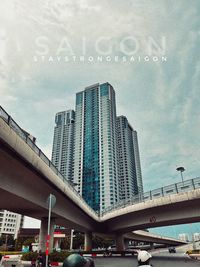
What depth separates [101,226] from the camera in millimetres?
42781

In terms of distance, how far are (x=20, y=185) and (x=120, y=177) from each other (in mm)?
170898

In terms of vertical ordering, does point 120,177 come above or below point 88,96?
below

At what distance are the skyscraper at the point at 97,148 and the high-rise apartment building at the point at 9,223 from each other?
50.2 m

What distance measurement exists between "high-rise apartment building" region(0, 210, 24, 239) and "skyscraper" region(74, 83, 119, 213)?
50.2 m

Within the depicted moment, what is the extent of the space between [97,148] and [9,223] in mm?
77161

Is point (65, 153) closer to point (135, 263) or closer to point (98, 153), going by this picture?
point (98, 153)

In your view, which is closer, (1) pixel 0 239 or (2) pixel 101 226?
(2) pixel 101 226

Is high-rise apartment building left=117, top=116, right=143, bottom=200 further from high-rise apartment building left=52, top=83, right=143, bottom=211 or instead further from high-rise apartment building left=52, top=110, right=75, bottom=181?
high-rise apartment building left=52, top=110, right=75, bottom=181

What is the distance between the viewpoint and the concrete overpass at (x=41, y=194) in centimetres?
1284

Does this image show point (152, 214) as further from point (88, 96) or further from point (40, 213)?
point (88, 96)

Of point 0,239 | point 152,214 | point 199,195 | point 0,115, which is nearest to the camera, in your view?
point 0,115

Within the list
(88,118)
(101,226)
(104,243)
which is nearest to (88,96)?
(88,118)

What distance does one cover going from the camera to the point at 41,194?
19.4 metres

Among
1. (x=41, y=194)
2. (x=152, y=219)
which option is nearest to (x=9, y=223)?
(x=152, y=219)
